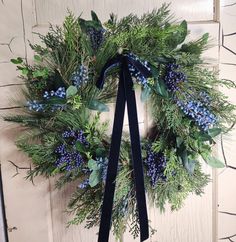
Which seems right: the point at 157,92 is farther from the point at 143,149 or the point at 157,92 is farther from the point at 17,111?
the point at 17,111

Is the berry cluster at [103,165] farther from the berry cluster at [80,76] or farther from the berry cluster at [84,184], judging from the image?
the berry cluster at [80,76]

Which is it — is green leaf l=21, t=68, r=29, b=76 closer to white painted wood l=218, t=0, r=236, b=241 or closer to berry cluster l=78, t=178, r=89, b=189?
berry cluster l=78, t=178, r=89, b=189

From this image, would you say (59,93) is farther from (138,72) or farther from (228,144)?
(228,144)

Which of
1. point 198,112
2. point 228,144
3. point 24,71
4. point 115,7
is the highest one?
point 115,7

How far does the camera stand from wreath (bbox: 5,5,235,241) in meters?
0.72

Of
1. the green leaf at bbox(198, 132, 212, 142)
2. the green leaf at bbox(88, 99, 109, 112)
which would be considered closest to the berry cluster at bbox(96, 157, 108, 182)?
the green leaf at bbox(88, 99, 109, 112)

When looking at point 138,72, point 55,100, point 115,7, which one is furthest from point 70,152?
point 115,7

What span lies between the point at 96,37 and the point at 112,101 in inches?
7.3

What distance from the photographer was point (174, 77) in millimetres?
723

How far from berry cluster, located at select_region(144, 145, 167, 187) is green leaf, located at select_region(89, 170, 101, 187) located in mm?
118

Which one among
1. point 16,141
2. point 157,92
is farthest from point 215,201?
point 16,141

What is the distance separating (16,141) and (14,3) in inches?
14.5

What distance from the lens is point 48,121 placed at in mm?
802

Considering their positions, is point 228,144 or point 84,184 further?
point 228,144
